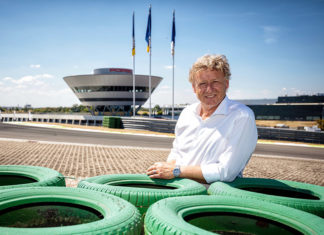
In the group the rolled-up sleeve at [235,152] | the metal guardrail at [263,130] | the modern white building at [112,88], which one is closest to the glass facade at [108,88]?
the modern white building at [112,88]

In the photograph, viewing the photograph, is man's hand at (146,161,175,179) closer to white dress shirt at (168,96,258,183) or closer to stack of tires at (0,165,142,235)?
white dress shirt at (168,96,258,183)

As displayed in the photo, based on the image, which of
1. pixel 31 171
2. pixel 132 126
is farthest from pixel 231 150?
pixel 132 126

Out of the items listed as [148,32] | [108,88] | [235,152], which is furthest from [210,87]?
[108,88]

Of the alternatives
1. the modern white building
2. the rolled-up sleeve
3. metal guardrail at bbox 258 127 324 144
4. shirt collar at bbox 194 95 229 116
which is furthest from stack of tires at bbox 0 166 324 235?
the modern white building

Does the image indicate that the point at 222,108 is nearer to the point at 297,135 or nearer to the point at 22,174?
the point at 22,174

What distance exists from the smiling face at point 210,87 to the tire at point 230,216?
114 cm

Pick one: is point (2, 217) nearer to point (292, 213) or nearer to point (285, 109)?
point (292, 213)

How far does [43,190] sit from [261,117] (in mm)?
72223

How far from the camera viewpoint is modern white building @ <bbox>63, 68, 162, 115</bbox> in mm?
65375

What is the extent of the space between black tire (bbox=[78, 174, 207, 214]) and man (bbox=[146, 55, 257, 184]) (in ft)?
0.35

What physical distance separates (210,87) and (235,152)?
2.46ft

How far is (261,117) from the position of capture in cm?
6919

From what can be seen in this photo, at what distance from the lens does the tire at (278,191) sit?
229cm

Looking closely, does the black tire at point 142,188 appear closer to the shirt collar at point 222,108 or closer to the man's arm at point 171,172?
the man's arm at point 171,172
